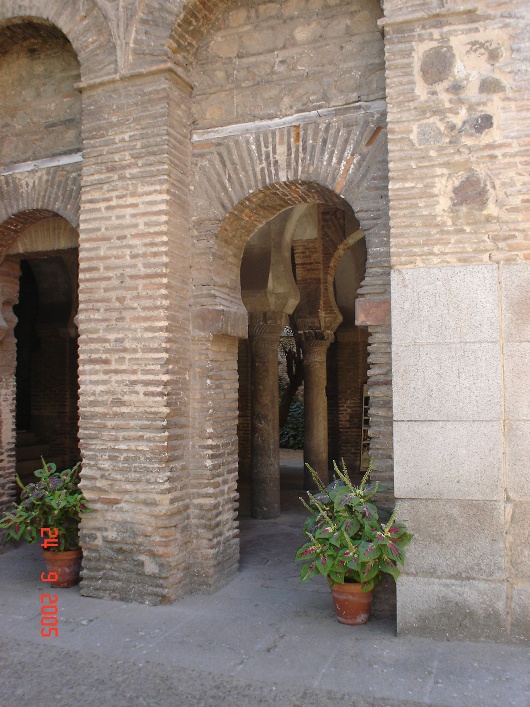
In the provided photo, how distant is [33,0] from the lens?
578 centimetres

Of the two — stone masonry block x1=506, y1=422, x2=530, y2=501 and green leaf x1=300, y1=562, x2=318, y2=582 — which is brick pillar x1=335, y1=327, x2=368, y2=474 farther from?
stone masonry block x1=506, y1=422, x2=530, y2=501

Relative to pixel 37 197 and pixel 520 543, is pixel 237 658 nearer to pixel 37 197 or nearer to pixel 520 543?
pixel 520 543

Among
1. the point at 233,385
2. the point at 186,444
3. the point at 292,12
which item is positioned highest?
the point at 292,12

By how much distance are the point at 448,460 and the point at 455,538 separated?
504mm

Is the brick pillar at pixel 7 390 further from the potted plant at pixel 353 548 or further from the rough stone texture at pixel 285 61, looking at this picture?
the potted plant at pixel 353 548

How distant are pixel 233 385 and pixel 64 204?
7.49 feet

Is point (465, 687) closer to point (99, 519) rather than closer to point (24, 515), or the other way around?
point (99, 519)

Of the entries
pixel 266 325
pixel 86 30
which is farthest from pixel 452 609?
pixel 86 30

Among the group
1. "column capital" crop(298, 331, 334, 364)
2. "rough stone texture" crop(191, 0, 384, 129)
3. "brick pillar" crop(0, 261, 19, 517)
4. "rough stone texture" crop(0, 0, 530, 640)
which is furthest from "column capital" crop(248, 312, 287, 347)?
"rough stone texture" crop(191, 0, 384, 129)

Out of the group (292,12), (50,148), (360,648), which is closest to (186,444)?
(360,648)

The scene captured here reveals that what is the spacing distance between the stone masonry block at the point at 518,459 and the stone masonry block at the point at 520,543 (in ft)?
0.25

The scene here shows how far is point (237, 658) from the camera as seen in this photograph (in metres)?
4.08
